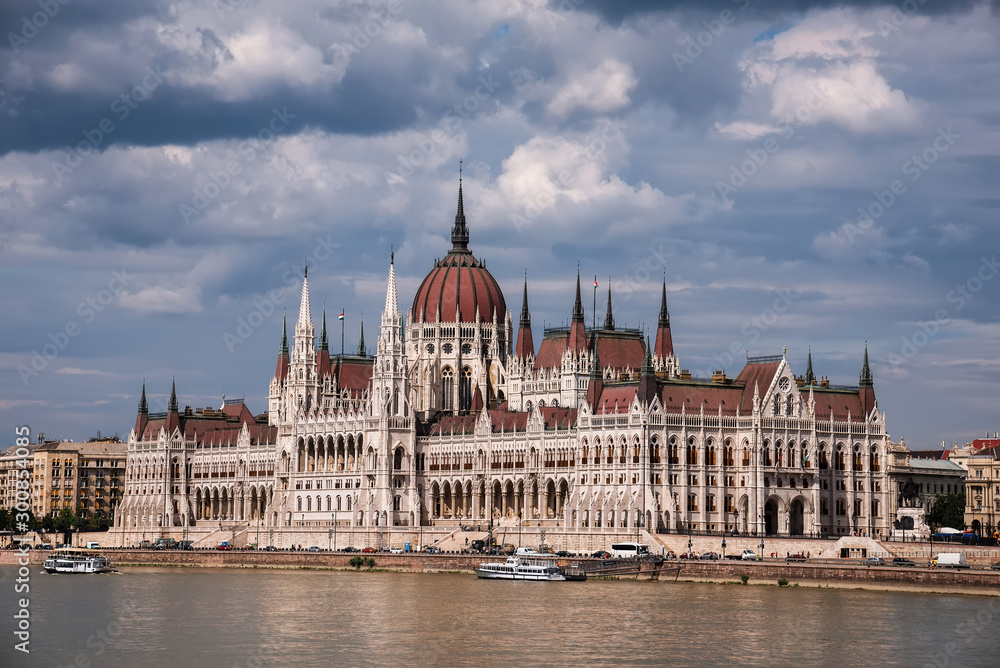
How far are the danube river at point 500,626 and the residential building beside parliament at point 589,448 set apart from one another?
2742cm

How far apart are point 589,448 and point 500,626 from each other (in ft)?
205

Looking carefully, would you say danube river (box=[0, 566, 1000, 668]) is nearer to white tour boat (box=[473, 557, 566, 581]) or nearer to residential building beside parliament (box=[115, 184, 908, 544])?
white tour boat (box=[473, 557, 566, 581])

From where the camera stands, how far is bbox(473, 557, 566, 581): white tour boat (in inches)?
5207

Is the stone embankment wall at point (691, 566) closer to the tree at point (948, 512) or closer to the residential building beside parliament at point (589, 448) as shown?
the residential building beside parliament at point (589, 448)

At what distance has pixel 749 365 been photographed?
163750mm

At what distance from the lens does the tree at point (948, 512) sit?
178m

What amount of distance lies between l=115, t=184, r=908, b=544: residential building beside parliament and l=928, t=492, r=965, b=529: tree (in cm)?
832

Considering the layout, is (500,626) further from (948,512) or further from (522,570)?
(948,512)

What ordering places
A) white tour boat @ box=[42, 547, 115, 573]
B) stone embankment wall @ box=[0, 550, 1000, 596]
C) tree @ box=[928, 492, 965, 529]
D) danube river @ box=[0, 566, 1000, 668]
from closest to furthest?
danube river @ box=[0, 566, 1000, 668], stone embankment wall @ box=[0, 550, 1000, 596], white tour boat @ box=[42, 547, 115, 573], tree @ box=[928, 492, 965, 529]

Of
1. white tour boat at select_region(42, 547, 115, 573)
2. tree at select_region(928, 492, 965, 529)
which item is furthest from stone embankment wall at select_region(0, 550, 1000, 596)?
tree at select_region(928, 492, 965, 529)

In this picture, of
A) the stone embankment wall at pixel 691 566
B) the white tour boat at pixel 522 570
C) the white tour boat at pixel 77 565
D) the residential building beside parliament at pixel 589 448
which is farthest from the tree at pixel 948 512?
the white tour boat at pixel 77 565

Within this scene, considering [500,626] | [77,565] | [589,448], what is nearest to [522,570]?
[589,448]

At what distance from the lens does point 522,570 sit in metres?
133

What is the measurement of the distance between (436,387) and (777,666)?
118m
